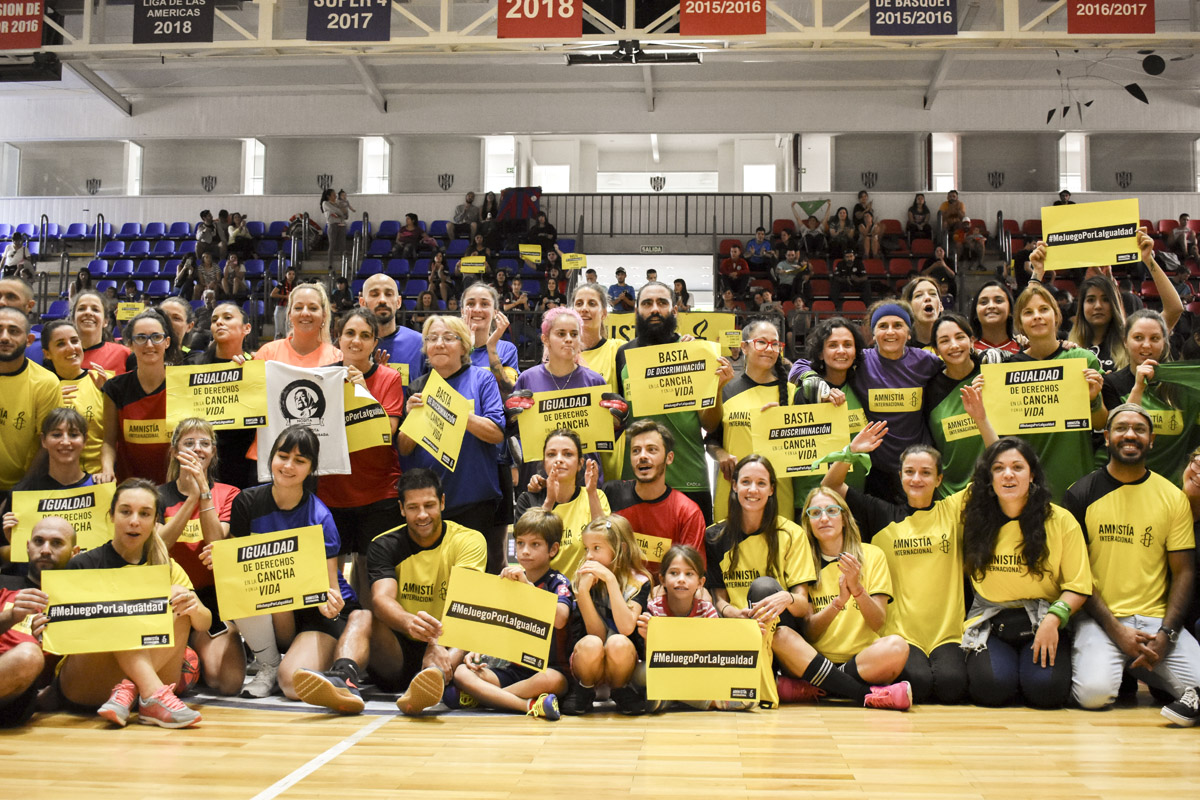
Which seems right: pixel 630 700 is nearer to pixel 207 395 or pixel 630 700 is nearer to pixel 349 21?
pixel 207 395

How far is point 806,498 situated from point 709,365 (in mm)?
806

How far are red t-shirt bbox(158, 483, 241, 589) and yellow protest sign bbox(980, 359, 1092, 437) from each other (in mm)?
Answer: 3604

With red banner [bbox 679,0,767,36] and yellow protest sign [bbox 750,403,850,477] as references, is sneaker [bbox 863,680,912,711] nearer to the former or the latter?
yellow protest sign [bbox 750,403,850,477]

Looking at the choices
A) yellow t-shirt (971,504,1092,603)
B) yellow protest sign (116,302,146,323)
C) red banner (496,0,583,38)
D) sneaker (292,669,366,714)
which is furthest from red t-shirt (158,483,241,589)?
red banner (496,0,583,38)

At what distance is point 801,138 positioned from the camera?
57.5 ft

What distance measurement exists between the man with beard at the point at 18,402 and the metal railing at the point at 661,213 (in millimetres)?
12807

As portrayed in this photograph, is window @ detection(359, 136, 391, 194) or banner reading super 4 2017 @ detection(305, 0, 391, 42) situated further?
window @ detection(359, 136, 391, 194)

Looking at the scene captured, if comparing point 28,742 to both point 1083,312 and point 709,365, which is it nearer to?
point 709,365

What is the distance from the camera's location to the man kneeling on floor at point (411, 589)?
397cm

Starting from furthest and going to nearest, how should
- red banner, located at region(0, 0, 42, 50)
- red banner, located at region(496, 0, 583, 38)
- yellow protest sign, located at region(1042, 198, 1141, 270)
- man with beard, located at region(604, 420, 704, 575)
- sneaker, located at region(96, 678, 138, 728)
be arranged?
red banner, located at region(0, 0, 42, 50) → red banner, located at region(496, 0, 583, 38) → yellow protest sign, located at region(1042, 198, 1141, 270) → man with beard, located at region(604, 420, 704, 575) → sneaker, located at region(96, 678, 138, 728)

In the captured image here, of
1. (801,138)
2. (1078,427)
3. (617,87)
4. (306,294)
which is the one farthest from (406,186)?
(1078,427)

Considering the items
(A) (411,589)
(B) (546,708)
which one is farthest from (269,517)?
(B) (546,708)

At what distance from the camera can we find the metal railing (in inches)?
668

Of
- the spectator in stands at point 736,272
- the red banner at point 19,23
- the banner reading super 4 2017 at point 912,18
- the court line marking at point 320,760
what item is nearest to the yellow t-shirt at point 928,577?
the court line marking at point 320,760
